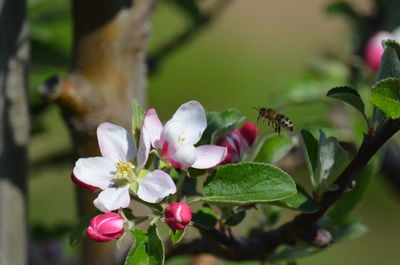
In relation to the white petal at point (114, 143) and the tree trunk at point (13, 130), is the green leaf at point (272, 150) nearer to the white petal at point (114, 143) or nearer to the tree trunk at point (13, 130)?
the white petal at point (114, 143)

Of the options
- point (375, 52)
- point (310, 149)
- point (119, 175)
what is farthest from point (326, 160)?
point (375, 52)

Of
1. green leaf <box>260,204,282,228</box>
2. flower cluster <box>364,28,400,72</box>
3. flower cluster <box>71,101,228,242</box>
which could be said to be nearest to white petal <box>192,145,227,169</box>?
flower cluster <box>71,101,228,242</box>

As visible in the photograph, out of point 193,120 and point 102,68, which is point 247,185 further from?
point 102,68

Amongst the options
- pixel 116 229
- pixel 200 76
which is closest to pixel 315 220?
pixel 116 229

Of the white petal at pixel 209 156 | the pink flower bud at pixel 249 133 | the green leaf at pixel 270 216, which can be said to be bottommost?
the green leaf at pixel 270 216

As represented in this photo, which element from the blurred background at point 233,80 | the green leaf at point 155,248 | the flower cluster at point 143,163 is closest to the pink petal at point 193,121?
the flower cluster at point 143,163
